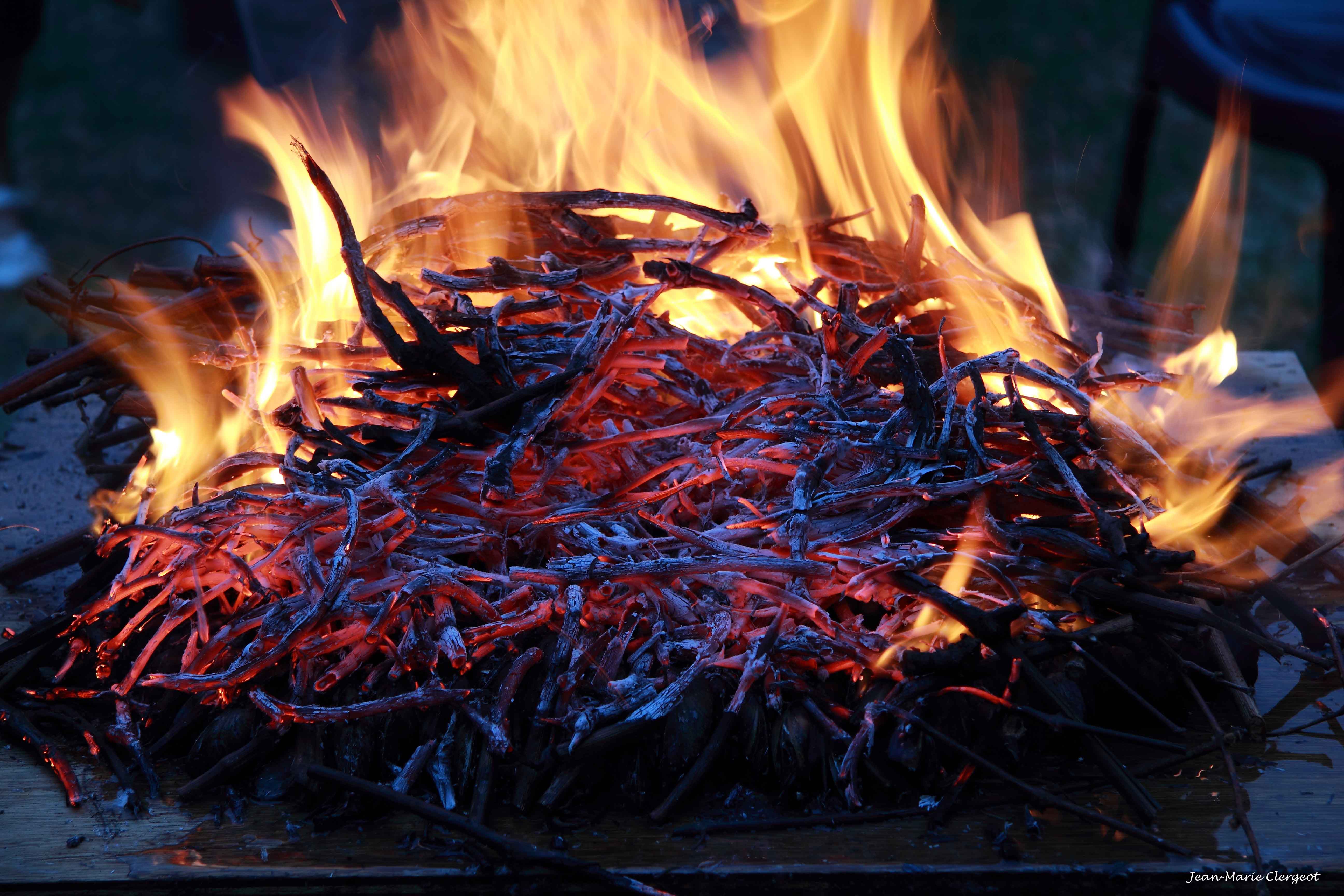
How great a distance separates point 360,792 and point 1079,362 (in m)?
1.68

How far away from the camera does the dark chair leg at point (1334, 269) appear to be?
3.56 metres

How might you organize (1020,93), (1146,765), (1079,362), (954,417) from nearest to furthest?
(1146,765) → (954,417) → (1079,362) → (1020,93)

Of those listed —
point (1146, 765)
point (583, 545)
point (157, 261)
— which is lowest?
point (1146, 765)

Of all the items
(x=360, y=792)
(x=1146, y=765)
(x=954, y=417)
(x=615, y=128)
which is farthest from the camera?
(x=615, y=128)

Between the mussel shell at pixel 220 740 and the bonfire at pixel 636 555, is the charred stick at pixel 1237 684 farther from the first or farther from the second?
the mussel shell at pixel 220 740

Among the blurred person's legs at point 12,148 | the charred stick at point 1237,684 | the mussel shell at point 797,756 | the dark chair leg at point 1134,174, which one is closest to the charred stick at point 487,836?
the mussel shell at point 797,756

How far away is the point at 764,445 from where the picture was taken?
1.88 metres

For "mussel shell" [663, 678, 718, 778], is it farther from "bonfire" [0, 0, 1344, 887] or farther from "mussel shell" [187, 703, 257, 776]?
A: "mussel shell" [187, 703, 257, 776]

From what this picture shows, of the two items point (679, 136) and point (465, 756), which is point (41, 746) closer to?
point (465, 756)

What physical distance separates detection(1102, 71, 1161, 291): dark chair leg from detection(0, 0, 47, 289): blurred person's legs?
15.1 ft

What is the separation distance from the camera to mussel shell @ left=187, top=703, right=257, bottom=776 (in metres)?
1.46

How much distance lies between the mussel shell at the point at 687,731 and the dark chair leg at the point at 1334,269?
328cm

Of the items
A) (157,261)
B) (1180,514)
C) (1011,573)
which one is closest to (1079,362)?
(1180,514)

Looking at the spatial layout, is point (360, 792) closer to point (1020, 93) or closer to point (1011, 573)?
point (1011, 573)
